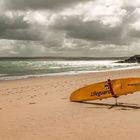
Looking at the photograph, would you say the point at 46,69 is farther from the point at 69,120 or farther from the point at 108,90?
the point at 69,120

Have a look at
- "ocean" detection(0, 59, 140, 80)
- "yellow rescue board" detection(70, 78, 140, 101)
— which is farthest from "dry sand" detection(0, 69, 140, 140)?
"ocean" detection(0, 59, 140, 80)

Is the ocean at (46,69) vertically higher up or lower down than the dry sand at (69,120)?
higher up

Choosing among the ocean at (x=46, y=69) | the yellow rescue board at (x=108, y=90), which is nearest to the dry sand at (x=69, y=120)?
the yellow rescue board at (x=108, y=90)

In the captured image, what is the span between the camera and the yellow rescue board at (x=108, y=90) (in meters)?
12.0

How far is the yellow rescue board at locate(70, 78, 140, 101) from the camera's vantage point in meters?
12.0

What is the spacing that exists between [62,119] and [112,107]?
2424 mm

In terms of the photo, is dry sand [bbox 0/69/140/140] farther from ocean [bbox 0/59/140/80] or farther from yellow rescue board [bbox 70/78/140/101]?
ocean [bbox 0/59/140/80]

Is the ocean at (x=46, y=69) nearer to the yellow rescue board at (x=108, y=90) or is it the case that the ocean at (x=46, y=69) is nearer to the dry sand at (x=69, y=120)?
the yellow rescue board at (x=108, y=90)

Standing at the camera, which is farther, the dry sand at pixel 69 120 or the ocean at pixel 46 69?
the ocean at pixel 46 69

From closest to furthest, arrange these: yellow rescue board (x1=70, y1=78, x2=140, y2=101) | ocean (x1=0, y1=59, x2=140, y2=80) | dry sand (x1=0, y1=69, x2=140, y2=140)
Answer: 1. dry sand (x1=0, y1=69, x2=140, y2=140)
2. yellow rescue board (x1=70, y1=78, x2=140, y2=101)
3. ocean (x1=0, y1=59, x2=140, y2=80)

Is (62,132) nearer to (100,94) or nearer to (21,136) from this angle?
(21,136)

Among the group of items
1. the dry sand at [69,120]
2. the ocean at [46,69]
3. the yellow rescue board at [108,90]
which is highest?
the ocean at [46,69]

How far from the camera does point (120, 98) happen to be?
12.7 meters

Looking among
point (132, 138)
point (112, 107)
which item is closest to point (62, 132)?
point (132, 138)
